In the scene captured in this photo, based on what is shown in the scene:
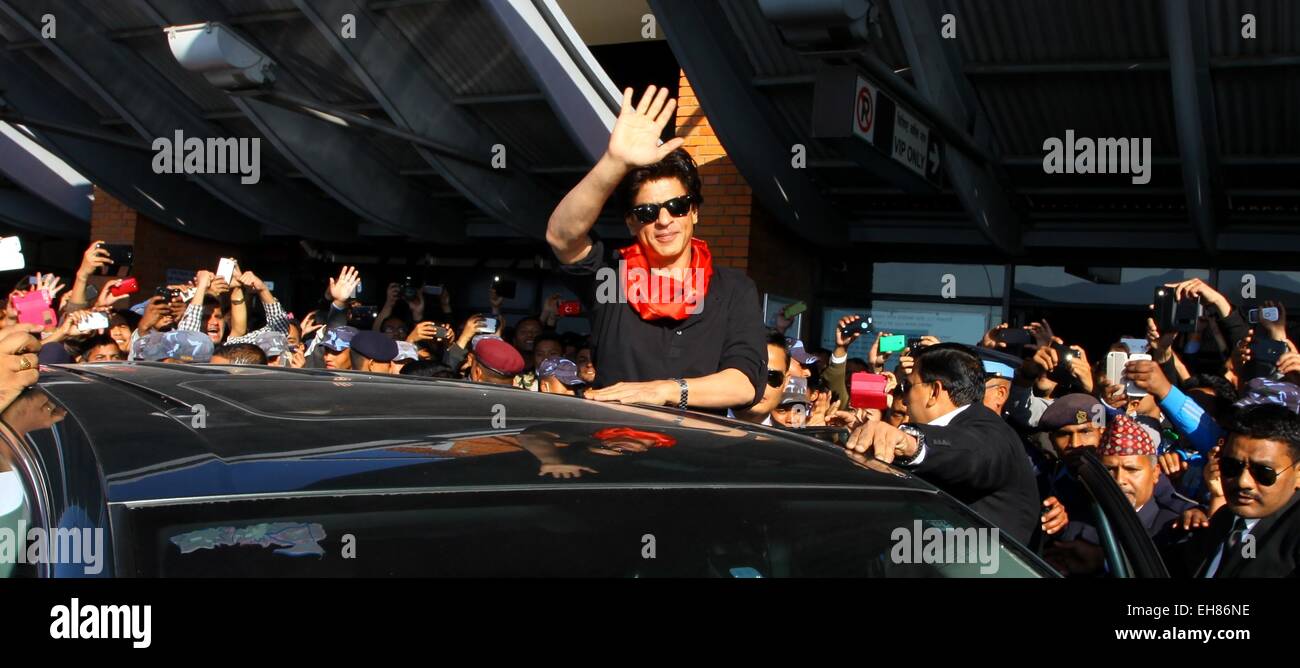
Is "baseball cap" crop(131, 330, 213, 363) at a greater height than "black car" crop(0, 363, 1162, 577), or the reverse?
"baseball cap" crop(131, 330, 213, 363)

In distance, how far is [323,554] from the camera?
1601 millimetres

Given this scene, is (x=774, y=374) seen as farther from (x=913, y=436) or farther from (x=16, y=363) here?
(x=16, y=363)

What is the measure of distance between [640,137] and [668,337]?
585mm

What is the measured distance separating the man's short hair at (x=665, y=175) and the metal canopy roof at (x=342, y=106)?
6.14 meters

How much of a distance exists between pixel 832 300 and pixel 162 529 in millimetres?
11087

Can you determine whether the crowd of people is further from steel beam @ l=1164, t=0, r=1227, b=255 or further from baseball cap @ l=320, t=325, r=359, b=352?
steel beam @ l=1164, t=0, r=1227, b=255

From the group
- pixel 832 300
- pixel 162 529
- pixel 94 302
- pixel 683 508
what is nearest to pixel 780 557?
pixel 683 508

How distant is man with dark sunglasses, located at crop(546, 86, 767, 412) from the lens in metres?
3.08

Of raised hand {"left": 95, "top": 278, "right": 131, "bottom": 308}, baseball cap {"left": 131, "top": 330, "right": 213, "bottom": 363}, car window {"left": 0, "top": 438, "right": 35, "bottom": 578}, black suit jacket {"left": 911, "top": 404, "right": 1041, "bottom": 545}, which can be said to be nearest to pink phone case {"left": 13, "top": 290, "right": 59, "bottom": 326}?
baseball cap {"left": 131, "top": 330, "right": 213, "bottom": 363}

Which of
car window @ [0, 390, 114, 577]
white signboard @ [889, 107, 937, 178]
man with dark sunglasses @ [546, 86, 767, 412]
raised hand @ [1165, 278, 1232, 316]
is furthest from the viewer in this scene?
white signboard @ [889, 107, 937, 178]

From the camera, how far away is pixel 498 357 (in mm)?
6820

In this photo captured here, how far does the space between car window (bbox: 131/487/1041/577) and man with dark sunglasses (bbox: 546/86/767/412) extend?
0.99 m

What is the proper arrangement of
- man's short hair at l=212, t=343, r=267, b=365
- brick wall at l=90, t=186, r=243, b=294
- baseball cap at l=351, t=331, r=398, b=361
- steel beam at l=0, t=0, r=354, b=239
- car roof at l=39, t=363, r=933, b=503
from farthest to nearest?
brick wall at l=90, t=186, r=243, b=294
steel beam at l=0, t=0, r=354, b=239
baseball cap at l=351, t=331, r=398, b=361
man's short hair at l=212, t=343, r=267, b=365
car roof at l=39, t=363, r=933, b=503

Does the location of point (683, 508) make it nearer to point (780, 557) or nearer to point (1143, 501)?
point (780, 557)
